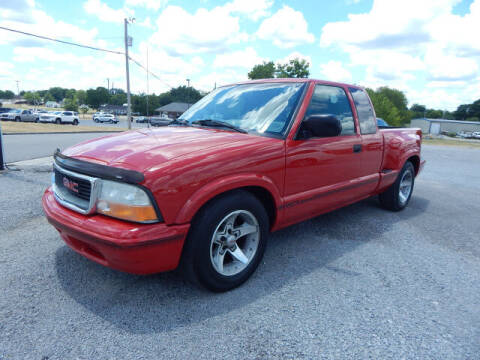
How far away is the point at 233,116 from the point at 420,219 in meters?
3.19

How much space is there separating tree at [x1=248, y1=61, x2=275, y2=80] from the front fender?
51962 millimetres

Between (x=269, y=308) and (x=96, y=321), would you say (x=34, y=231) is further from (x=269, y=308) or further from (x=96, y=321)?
(x=269, y=308)

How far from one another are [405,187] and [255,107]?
322cm

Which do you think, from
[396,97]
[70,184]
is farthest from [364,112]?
[396,97]

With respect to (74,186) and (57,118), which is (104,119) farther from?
(74,186)

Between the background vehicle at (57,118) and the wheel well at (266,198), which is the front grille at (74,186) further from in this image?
the background vehicle at (57,118)

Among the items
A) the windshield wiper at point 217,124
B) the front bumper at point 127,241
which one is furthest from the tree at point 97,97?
the front bumper at point 127,241

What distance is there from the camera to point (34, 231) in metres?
3.58

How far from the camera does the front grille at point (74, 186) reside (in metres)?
2.26

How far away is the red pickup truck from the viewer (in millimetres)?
2074

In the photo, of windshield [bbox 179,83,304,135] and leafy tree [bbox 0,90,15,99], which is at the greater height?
leafy tree [bbox 0,90,15,99]

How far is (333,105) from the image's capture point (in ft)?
11.6

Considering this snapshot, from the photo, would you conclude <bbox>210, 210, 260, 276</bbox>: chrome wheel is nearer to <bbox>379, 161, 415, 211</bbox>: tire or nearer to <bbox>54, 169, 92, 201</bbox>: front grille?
<bbox>54, 169, 92, 201</bbox>: front grille

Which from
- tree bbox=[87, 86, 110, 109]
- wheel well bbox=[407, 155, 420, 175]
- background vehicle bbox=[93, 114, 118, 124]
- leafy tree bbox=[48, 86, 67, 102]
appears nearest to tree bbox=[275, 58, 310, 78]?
background vehicle bbox=[93, 114, 118, 124]
